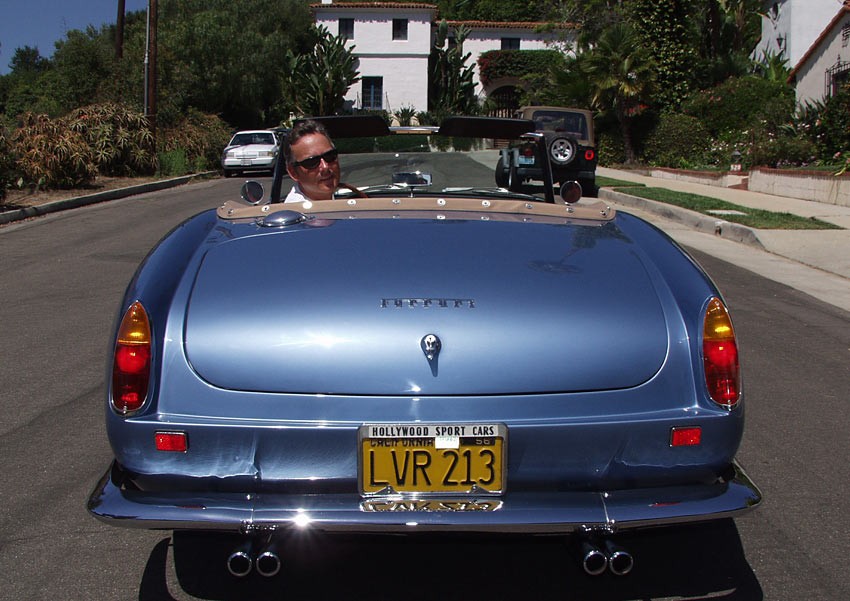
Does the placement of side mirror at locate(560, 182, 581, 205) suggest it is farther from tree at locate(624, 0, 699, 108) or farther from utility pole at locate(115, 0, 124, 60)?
utility pole at locate(115, 0, 124, 60)

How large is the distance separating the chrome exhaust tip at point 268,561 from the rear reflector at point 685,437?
1144 mm

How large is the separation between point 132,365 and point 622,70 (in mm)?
26283

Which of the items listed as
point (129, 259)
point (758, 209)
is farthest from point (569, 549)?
point (758, 209)

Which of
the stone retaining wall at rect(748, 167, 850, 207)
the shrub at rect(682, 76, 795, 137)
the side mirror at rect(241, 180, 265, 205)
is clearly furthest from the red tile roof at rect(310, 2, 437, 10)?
the side mirror at rect(241, 180, 265, 205)

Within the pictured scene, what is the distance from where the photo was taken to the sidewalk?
968 cm

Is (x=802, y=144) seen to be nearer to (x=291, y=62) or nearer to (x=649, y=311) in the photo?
(x=649, y=311)

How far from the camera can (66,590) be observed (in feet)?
9.78

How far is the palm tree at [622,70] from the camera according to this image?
27125 millimetres

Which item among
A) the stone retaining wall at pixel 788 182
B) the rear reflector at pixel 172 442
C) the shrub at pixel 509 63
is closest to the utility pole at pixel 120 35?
the stone retaining wall at pixel 788 182

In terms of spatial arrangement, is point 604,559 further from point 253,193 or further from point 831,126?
point 831,126

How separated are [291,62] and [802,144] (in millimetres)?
31629

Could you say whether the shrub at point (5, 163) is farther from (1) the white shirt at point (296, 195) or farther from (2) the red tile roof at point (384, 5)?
(2) the red tile roof at point (384, 5)

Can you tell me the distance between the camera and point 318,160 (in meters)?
4.25

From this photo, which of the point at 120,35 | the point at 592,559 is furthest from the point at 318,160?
the point at 120,35
